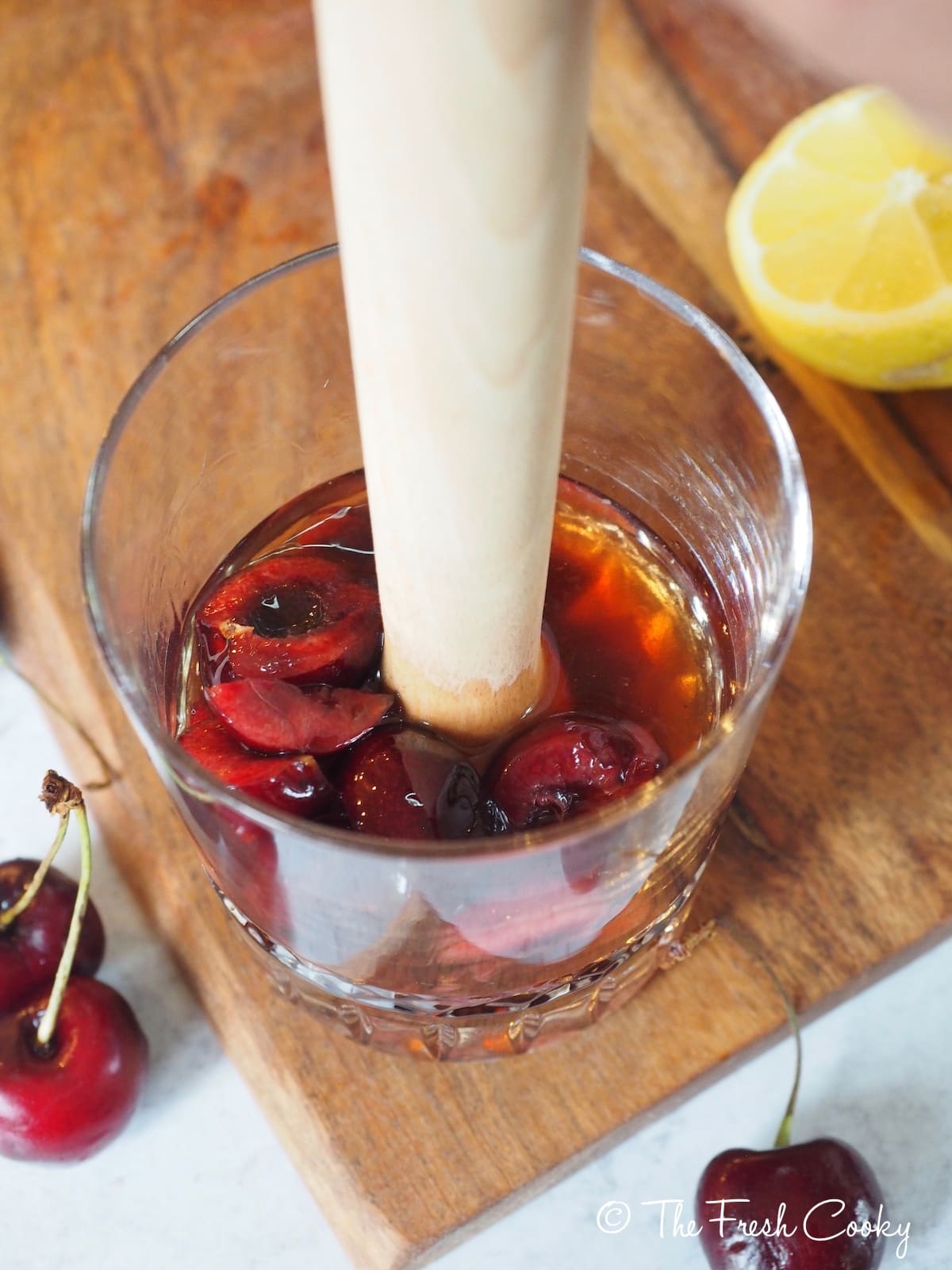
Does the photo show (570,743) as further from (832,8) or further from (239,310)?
(832,8)

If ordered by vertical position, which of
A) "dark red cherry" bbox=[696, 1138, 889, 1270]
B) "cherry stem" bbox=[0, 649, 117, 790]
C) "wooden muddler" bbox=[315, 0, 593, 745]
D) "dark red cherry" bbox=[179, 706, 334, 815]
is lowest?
"dark red cherry" bbox=[696, 1138, 889, 1270]

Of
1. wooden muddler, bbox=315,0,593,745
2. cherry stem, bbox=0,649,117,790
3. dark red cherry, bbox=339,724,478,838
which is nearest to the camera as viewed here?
wooden muddler, bbox=315,0,593,745

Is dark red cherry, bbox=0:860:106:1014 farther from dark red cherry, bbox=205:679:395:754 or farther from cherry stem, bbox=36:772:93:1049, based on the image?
dark red cherry, bbox=205:679:395:754

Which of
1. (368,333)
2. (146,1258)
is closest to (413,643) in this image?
(368,333)

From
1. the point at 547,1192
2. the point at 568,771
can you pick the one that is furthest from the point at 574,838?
the point at 547,1192

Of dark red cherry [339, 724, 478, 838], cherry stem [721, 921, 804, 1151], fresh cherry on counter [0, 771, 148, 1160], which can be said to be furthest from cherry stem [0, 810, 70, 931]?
cherry stem [721, 921, 804, 1151]

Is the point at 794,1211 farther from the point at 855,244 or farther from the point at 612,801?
the point at 855,244
